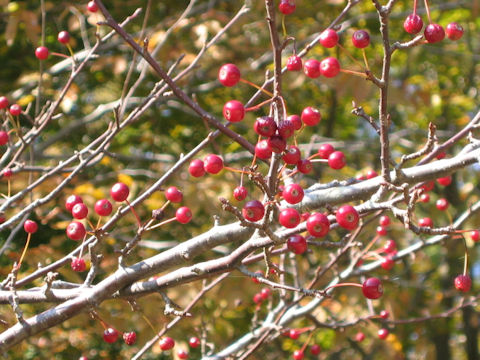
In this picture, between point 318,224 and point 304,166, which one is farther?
point 304,166

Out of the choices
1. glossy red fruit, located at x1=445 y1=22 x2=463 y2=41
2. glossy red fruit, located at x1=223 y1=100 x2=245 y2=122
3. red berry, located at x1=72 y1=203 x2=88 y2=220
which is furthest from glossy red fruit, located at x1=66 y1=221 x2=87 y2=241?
glossy red fruit, located at x1=445 y1=22 x2=463 y2=41

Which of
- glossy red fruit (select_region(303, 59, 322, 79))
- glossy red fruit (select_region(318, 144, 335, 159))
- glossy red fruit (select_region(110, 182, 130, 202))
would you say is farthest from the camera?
glossy red fruit (select_region(318, 144, 335, 159))

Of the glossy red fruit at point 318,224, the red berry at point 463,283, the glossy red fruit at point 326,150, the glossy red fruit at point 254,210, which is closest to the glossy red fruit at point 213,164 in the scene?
the glossy red fruit at point 254,210

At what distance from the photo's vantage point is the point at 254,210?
139 cm

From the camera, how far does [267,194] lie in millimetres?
1341

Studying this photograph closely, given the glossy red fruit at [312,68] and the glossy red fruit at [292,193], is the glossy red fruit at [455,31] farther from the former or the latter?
the glossy red fruit at [292,193]

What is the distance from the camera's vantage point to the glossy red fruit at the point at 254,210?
139 cm

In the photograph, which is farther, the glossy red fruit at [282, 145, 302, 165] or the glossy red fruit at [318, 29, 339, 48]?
the glossy red fruit at [318, 29, 339, 48]

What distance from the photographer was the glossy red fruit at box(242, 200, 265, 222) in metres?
1.39

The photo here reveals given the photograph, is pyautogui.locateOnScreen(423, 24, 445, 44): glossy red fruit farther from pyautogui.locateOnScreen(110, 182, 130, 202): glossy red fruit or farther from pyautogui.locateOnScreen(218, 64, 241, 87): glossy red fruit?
pyautogui.locateOnScreen(110, 182, 130, 202): glossy red fruit

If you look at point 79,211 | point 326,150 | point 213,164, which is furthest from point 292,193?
point 79,211

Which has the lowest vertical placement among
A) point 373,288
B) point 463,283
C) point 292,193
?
point 463,283

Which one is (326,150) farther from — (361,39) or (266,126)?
(266,126)

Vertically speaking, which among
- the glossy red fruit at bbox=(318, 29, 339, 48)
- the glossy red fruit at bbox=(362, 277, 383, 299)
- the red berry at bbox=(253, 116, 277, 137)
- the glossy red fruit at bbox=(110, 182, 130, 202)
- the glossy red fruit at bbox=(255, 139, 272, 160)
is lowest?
the glossy red fruit at bbox=(362, 277, 383, 299)
